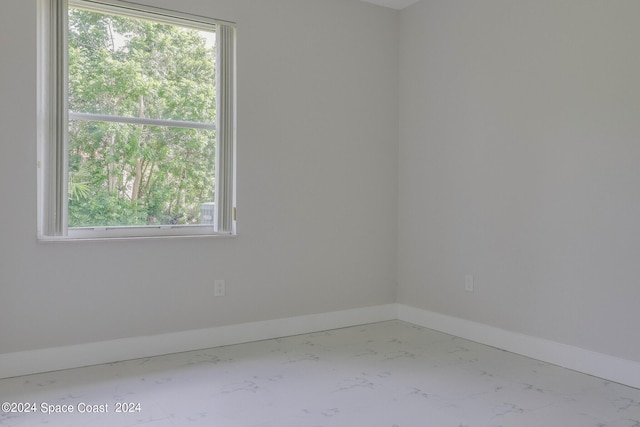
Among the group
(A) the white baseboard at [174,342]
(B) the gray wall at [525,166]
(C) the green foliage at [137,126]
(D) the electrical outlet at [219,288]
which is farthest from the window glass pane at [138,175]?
(B) the gray wall at [525,166]

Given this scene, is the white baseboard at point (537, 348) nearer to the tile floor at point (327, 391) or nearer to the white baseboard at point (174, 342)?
the tile floor at point (327, 391)

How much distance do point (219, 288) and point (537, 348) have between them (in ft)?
7.05

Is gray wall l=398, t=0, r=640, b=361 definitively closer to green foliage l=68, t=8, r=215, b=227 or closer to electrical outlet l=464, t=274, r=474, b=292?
electrical outlet l=464, t=274, r=474, b=292

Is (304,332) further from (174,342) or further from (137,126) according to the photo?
(137,126)

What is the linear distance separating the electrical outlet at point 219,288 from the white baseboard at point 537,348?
1.61 meters

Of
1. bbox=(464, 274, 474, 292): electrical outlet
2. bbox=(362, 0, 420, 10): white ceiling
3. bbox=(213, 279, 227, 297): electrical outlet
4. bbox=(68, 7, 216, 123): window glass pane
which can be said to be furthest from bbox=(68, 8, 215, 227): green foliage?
bbox=(464, 274, 474, 292): electrical outlet

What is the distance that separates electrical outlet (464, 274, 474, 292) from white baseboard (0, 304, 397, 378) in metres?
0.79

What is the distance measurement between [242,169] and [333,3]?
1549 mm

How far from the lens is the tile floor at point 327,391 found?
2430 mm

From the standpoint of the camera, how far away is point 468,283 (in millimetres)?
3871

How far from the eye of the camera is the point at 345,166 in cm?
419

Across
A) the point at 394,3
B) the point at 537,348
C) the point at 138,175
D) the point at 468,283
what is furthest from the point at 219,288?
the point at 394,3

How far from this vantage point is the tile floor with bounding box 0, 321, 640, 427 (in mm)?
2430

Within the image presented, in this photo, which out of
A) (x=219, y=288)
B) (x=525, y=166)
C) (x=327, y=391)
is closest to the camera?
(x=327, y=391)
